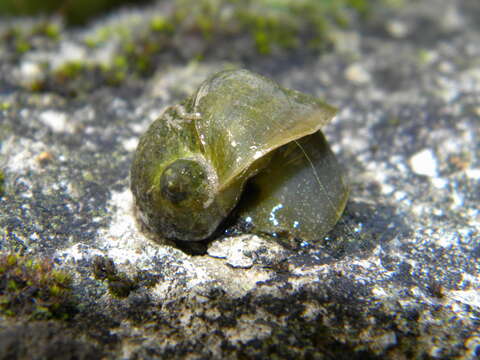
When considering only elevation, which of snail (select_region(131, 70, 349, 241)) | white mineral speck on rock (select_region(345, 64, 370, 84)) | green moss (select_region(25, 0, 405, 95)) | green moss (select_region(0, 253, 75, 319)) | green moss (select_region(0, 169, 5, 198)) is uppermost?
green moss (select_region(25, 0, 405, 95))

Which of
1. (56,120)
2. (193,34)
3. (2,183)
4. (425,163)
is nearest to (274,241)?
(425,163)

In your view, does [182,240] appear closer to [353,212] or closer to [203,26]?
[353,212]

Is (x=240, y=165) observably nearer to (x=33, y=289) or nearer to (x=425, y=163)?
(x=33, y=289)

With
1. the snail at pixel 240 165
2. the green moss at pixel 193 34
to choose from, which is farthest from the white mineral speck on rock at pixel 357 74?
the snail at pixel 240 165

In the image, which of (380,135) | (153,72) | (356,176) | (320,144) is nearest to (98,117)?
(153,72)

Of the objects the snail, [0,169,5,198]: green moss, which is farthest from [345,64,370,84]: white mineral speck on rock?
[0,169,5,198]: green moss

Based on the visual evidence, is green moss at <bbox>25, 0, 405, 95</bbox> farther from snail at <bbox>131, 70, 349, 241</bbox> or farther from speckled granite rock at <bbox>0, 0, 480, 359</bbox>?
snail at <bbox>131, 70, 349, 241</bbox>
